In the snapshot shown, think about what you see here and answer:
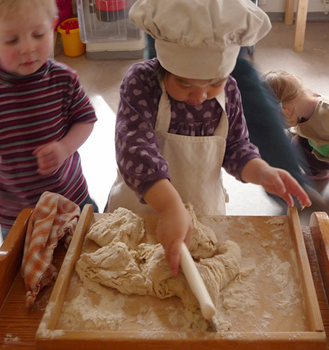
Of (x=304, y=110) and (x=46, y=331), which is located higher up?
(x=46, y=331)

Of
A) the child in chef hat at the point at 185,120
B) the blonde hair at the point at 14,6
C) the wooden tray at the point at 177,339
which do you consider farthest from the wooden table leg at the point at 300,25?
the wooden tray at the point at 177,339

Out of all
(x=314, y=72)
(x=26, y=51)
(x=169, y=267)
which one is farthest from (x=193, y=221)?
(x=314, y=72)

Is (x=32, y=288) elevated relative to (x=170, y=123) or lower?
lower

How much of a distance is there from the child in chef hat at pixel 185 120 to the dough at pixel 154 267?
43 mm

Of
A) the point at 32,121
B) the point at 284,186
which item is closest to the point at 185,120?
the point at 284,186

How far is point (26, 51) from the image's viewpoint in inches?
31.6

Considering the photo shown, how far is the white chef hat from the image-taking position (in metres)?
0.65

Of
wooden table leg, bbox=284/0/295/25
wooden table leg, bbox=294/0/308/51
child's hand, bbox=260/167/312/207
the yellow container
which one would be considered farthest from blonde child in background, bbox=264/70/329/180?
wooden table leg, bbox=284/0/295/25

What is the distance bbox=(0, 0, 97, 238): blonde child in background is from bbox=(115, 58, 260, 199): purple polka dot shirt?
171mm

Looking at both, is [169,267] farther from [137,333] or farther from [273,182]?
[273,182]

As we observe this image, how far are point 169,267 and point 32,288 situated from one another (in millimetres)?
230

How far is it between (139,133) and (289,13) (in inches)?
119

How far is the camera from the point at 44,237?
2.44ft

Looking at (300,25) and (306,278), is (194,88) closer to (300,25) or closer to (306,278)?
(306,278)
